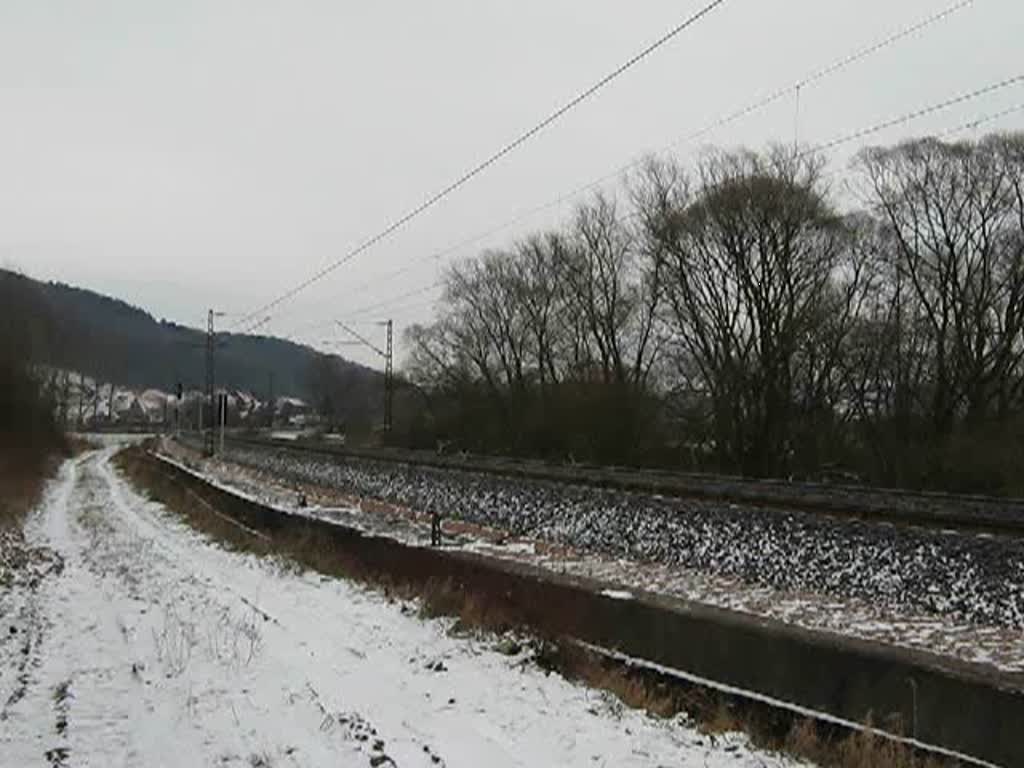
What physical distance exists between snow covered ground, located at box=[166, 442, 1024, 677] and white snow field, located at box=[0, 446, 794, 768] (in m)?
2.69

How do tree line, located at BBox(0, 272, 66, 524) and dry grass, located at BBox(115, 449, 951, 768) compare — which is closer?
dry grass, located at BBox(115, 449, 951, 768)

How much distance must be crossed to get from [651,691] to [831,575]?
232 inches

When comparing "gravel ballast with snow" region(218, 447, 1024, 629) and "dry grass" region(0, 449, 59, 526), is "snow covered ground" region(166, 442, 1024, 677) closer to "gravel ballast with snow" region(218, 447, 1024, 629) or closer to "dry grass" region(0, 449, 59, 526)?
"gravel ballast with snow" region(218, 447, 1024, 629)

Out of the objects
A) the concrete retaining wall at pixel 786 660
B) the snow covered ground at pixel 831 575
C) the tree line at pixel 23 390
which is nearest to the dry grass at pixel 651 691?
the concrete retaining wall at pixel 786 660

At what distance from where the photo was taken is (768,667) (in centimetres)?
1002

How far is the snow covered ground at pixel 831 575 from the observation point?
11633 millimetres

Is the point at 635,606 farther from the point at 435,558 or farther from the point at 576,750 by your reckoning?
the point at 435,558

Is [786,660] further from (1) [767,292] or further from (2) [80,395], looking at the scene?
(2) [80,395]

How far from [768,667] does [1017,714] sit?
2.65 meters

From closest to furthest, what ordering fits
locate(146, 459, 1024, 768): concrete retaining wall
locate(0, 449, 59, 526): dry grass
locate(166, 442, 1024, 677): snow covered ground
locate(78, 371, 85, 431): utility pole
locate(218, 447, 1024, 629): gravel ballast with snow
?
locate(146, 459, 1024, 768): concrete retaining wall → locate(166, 442, 1024, 677): snow covered ground → locate(218, 447, 1024, 629): gravel ballast with snow → locate(0, 449, 59, 526): dry grass → locate(78, 371, 85, 431): utility pole

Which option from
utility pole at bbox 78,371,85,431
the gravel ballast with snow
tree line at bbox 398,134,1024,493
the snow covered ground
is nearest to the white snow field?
the snow covered ground

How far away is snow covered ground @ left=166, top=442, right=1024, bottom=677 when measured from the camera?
11.6m

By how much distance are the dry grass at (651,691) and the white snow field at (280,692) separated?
0.31m

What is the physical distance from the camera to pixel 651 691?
11.1m
